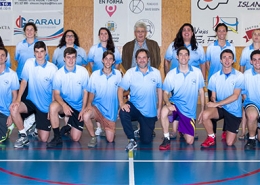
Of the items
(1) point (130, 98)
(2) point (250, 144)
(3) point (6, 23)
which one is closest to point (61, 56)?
(1) point (130, 98)

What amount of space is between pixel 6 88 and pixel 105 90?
1.58 metres

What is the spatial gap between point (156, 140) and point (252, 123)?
1645mm

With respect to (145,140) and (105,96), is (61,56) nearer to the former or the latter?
(105,96)

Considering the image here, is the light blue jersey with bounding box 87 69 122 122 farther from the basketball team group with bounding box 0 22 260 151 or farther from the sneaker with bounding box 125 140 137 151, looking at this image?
the sneaker with bounding box 125 140 137 151

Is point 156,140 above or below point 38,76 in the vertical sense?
below

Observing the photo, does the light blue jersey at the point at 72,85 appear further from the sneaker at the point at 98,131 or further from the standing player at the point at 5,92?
the sneaker at the point at 98,131

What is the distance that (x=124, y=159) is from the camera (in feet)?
22.9

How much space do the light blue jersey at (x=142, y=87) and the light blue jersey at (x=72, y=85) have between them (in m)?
0.67

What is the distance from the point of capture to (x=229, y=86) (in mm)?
8102

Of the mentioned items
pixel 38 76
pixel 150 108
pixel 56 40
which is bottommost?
pixel 150 108

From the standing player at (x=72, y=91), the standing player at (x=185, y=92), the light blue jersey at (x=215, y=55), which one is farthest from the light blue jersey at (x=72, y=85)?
the light blue jersey at (x=215, y=55)

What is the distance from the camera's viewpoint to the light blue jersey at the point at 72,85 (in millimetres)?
8195

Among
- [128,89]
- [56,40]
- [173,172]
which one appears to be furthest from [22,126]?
[56,40]

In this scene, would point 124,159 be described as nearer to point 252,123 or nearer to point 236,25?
point 252,123
